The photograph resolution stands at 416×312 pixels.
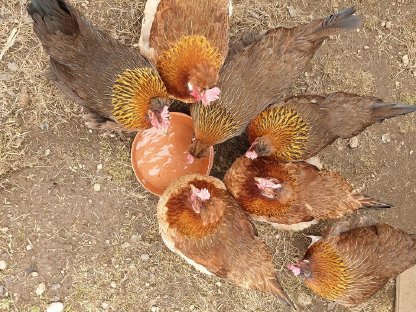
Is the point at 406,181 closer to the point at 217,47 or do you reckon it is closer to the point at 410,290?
the point at 410,290

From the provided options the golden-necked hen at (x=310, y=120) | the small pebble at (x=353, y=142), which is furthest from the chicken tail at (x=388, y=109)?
the small pebble at (x=353, y=142)

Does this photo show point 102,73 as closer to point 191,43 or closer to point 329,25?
point 191,43

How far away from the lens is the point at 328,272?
364cm

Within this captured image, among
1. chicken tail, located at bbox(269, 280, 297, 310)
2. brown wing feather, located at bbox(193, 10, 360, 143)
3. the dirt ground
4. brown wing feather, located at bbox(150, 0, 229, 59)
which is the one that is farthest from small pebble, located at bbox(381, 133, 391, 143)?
brown wing feather, located at bbox(150, 0, 229, 59)

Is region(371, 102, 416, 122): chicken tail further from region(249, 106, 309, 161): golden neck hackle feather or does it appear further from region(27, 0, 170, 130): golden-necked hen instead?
region(27, 0, 170, 130): golden-necked hen

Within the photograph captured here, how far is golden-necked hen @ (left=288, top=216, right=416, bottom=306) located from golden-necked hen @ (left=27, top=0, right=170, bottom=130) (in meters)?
1.44

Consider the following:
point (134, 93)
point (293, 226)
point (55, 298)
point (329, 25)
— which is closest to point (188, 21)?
point (134, 93)

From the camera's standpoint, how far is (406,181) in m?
4.30

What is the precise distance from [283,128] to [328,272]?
104 centimetres

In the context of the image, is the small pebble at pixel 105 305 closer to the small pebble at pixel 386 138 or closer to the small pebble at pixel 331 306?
the small pebble at pixel 331 306

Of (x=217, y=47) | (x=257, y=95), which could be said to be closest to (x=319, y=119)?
(x=257, y=95)

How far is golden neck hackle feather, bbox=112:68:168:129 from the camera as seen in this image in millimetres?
3141

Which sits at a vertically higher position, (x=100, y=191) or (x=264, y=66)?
(x=264, y=66)

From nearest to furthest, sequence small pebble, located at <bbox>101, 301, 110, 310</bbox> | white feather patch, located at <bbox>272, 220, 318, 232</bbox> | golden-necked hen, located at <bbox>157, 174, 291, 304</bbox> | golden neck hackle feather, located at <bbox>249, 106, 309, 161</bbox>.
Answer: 1. golden-necked hen, located at <bbox>157, 174, 291, 304</bbox>
2. golden neck hackle feather, located at <bbox>249, 106, 309, 161</bbox>
3. small pebble, located at <bbox>101, 301, 110, 310</bbox>
4. white feather patch, located at <bbox>272, 220, 318, 232</bbox>
